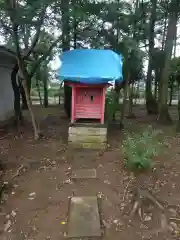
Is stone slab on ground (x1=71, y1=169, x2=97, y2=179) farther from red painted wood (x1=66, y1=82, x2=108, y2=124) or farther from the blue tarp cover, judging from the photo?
the blue tarp cover

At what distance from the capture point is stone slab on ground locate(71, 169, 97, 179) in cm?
476

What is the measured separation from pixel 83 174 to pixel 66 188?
596 mm

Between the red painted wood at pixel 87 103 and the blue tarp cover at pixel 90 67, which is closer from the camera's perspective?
the blue tarp cover at pixel 90 67

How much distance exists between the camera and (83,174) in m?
4.86

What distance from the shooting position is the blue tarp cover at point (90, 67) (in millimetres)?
6324

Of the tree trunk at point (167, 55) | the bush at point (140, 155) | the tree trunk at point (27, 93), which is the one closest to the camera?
the bush at point (140, 155)

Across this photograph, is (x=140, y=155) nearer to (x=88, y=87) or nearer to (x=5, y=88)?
(x=88, y=87)

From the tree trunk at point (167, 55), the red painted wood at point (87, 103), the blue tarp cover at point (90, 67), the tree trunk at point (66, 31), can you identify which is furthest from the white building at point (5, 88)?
the tree trunk at point (167, 55)

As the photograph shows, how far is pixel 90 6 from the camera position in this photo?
586cm

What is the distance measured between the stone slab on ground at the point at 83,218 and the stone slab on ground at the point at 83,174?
2.52 feet

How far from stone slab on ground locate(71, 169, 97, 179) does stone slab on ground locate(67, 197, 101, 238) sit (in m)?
0.77

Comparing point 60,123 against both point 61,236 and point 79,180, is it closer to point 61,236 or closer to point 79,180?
point 79,180

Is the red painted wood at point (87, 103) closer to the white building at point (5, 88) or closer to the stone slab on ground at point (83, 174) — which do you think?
the stone slab on ground at point (83, 174)

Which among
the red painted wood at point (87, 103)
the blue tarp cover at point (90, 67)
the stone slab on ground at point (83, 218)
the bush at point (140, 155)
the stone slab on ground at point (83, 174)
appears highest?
the blue tarp cover at point (90, 67)
